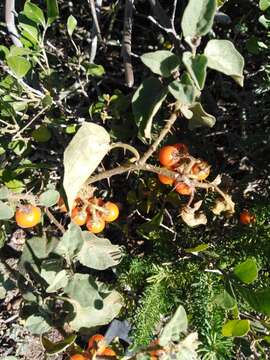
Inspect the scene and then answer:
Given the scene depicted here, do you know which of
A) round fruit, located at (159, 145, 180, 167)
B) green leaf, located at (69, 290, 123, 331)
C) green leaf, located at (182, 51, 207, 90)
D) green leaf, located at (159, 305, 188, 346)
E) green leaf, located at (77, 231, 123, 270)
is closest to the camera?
green leaf, located at (182, 51, 207, 90)

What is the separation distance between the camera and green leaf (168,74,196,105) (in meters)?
0.76

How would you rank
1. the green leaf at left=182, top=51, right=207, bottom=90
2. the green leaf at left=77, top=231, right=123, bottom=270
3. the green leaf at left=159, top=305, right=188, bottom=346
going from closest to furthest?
1. the green leaf at left=182, top=51, right=207, bottom=90
2. the green leaf at left=159, top=305, right=188, bottom=346
3. the green leaf at left=77, top=231, right=123, bottom=270

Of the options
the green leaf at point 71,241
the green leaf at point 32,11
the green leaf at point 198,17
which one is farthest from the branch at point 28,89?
the green leaf at point 198,17

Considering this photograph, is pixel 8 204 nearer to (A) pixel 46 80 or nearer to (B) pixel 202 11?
(A) pixel 46 80

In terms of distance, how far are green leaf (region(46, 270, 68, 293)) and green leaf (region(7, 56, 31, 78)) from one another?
43 cm

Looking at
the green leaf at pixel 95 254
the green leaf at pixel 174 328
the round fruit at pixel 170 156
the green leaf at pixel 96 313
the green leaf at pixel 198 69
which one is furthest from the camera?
the green leaf at pixel 96 313

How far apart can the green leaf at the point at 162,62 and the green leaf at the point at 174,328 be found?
16.1 inches

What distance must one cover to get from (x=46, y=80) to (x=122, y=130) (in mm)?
252

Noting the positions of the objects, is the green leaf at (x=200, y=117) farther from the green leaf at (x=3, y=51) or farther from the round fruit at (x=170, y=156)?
the green leaf at (x=3, y=51)

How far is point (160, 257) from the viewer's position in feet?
4.20

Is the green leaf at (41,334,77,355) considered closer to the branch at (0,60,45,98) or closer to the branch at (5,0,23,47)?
the branch at (0,60,45,98)

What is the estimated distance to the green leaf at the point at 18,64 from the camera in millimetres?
1036

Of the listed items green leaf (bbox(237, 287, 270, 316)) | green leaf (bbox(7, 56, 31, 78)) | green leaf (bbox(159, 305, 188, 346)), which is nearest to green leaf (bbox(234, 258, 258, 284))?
green leaf (bbox(237, 287, 270, 316))

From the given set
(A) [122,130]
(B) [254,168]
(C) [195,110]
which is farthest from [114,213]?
(B) [254,168]
